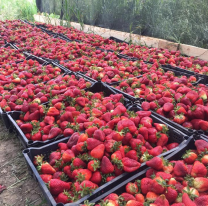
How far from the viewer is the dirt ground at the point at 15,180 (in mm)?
1459

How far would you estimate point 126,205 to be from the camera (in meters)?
0.97

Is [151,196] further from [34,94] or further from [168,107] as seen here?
[34,94]

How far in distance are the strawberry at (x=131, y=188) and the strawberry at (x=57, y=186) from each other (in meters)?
0.35

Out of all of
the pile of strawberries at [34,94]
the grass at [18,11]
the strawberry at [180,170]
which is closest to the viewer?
the strawberry at [180,170]

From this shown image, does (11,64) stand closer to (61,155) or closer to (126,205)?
(61,155)

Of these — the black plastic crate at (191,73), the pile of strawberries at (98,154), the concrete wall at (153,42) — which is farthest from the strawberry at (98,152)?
the concrete wall at (153,42)

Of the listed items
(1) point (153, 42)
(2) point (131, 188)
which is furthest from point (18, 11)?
(2) point (131, 188)

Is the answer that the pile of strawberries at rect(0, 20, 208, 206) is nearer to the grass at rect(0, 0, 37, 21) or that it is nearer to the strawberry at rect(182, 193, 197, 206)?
the strawberry at rect(182, 193, 197, 206)

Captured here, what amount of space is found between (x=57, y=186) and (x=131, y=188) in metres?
0.41

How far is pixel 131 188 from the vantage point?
1082 mm

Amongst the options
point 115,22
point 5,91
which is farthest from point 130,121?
point 115,22

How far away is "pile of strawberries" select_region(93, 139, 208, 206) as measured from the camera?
3.12 ft

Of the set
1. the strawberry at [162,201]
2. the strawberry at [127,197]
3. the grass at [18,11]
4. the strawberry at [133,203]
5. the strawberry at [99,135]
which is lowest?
the strawberry at [127,197]

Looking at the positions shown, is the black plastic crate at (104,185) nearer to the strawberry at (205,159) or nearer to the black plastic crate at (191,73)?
the strawberry at (205,159)
